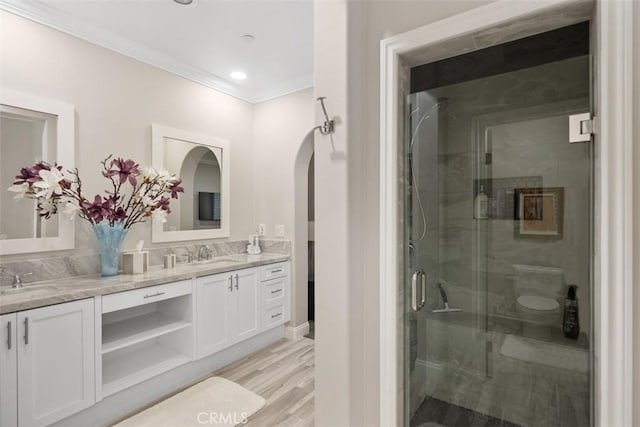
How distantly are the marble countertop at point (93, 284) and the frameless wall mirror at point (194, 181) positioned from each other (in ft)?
1.24

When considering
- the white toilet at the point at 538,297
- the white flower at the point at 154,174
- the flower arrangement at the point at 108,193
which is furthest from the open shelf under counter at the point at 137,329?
the white toilet at the point at 538,297

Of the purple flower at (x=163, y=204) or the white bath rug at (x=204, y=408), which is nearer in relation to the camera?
the white bath rug at (x=204, y=408)

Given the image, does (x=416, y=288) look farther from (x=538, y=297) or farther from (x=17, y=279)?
(x=17, y=279)

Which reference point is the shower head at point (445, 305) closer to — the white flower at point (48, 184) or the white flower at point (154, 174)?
the white flower at point (154, 174)

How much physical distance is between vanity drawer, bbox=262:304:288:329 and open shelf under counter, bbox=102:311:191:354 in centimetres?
85

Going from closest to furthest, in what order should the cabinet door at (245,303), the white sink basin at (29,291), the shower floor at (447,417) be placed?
the shower floor at (447,417)
the white sink basin at (29,291)
the cabinet door at (245,303)

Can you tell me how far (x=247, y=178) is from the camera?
3752mm

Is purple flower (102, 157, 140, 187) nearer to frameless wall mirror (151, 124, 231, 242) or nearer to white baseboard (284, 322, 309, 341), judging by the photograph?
frameless wall mirror (151, 124, 231, 242)

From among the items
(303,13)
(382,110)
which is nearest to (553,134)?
(382,110)

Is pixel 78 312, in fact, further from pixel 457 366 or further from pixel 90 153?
pixel 457 366

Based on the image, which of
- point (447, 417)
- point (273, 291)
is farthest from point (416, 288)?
point (273, 291)

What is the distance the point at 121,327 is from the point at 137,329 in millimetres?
129

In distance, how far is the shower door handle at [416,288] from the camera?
162 cm

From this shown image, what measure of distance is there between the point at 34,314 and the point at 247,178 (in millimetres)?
2373
